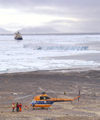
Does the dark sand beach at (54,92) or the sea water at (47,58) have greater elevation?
the sea water at (47,58)

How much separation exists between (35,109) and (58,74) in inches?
402

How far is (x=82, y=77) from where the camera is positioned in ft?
76.7

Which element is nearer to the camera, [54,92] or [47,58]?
[54,92]

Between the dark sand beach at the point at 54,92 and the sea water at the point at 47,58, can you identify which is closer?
the dark sand beach at the point at 54,92

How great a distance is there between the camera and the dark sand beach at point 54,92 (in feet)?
42.7

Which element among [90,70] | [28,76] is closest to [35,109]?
[28,76]

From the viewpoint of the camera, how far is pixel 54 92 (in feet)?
60.1

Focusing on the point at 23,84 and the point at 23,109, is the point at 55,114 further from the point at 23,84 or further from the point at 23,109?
the point at 23,84

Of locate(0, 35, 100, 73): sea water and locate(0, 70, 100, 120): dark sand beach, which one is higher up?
locate(0, 35, 100, 73): sea water

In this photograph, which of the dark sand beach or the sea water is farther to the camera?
the sea water

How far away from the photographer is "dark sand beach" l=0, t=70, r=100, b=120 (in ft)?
42.7

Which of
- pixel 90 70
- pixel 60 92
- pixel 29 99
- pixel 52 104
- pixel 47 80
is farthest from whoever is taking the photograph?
pixel 90 70

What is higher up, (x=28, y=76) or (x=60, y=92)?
(x=28, y=76)

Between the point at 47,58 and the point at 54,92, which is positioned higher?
the point at 47,58
